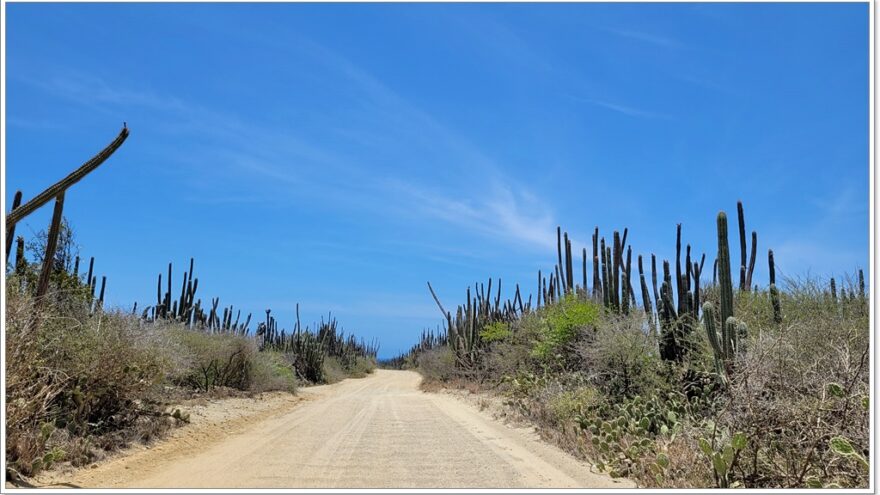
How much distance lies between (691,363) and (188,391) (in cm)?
1312

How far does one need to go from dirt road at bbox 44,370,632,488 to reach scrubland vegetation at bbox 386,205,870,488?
0.93 metres

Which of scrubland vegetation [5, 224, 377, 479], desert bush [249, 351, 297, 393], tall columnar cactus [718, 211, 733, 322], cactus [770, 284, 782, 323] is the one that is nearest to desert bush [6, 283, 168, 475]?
scrubland vegetation [5, 224, 377, 479]

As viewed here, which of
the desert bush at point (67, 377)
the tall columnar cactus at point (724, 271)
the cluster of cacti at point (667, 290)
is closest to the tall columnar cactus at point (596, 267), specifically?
the cluster of cacti at point (667, 290)

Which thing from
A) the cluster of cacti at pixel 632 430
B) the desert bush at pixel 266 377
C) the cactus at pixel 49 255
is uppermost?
the cactus at pixel 49 255

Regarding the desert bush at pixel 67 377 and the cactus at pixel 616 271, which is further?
the cactus at pixel 616 271

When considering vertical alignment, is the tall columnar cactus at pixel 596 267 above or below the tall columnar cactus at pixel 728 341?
above

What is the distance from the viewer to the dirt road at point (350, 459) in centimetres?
794

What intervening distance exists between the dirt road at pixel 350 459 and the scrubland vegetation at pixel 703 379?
0.93 m

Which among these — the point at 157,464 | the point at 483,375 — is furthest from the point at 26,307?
the point at 483,375

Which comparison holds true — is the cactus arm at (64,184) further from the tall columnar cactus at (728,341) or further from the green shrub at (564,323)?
the green shrub at (564,323)

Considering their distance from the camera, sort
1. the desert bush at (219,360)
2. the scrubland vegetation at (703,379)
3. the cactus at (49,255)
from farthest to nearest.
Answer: the desert bush at (219,360)
the cactus at (49,255)
the scrubland vegetation at (703,379)

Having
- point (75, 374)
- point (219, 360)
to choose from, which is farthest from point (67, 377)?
point (219, 360)

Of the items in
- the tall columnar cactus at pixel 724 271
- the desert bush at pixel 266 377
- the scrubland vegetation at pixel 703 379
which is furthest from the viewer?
the desert bush at pixel 266 377

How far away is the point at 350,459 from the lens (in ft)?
30.9
